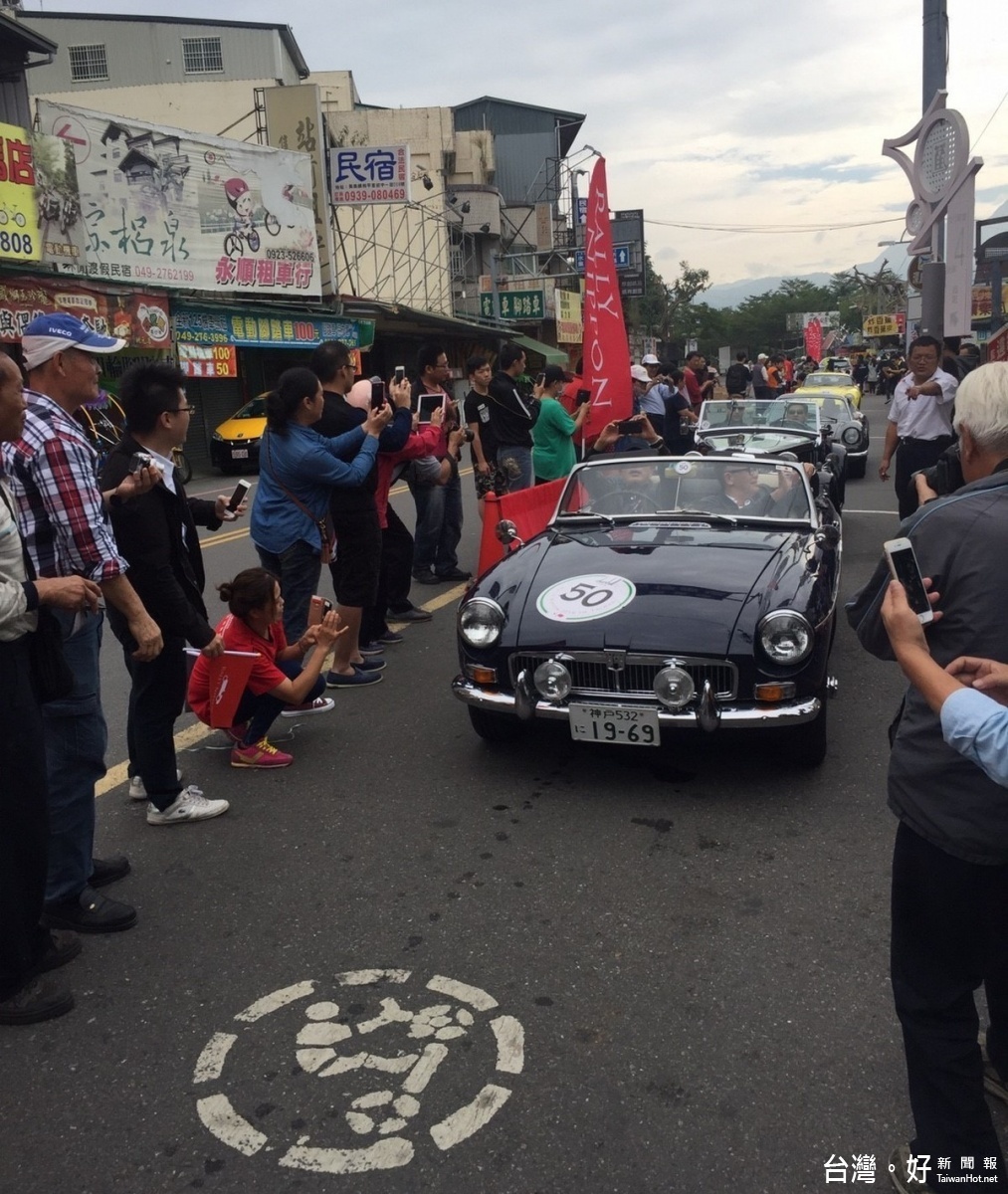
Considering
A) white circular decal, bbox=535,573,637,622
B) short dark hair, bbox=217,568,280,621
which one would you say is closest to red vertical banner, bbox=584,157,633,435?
white circular decal, bbox=535,573,637,622

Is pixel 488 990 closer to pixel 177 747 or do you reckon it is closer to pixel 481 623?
pixel 481 623

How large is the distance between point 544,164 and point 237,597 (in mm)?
53198

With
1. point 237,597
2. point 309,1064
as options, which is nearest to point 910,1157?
point 309,1064

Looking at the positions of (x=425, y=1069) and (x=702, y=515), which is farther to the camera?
(x=702, y=515)

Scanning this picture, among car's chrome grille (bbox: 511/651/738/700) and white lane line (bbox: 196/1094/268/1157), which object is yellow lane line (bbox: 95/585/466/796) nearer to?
car's chrome grille (bbox: 511/651/738/700)

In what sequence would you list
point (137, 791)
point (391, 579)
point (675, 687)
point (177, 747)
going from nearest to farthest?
point (675, 687)
point (137, 791)
point (177, 747)
point (391, 579)

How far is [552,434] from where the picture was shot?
838cm

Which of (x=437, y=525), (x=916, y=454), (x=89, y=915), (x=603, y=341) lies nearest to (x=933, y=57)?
(x=603, y=341)

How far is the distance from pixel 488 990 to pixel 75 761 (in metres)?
1.49

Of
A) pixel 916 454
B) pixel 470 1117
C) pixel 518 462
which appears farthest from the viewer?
pixel 518 462

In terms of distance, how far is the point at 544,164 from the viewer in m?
52.6

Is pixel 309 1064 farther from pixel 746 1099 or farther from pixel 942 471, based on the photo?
pixel 942 471

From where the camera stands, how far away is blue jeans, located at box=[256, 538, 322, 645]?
5246mm

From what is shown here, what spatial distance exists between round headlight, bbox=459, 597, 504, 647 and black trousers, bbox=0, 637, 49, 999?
1973 mm
